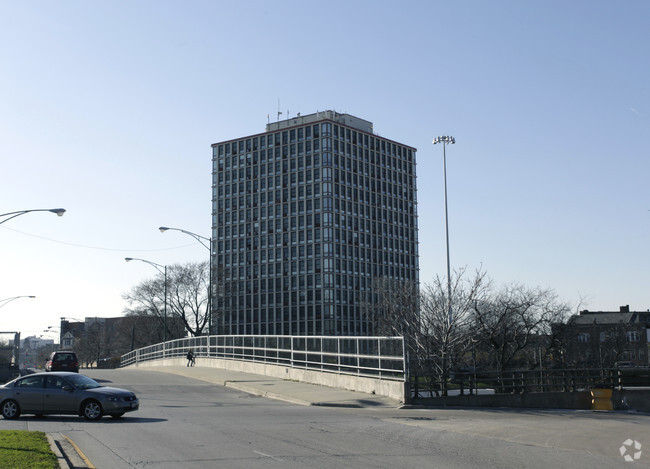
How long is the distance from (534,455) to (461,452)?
129 cm

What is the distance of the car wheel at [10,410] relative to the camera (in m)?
18.1

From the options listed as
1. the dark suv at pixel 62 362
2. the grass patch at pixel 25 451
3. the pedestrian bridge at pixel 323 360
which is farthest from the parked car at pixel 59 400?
the dark suv at pixel 62 362

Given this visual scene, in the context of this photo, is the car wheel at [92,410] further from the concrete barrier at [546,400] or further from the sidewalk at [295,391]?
the concrete barrier at [546,400]

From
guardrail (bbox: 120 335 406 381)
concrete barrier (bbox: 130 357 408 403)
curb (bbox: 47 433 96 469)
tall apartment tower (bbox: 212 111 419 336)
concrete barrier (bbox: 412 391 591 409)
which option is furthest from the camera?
tall apartment tower (bbox: 212 111 419 336)

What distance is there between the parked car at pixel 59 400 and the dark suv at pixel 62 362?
22.2 meters

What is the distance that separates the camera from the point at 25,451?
11.3 m

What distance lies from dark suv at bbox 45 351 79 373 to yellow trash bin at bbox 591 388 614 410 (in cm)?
2703

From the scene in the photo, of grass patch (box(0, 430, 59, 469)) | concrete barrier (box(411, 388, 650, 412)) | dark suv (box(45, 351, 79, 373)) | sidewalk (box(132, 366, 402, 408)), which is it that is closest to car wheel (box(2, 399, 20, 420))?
grass patch (box(0, 430, 59, 469))

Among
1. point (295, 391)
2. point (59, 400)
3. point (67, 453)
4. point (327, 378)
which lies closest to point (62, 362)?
point (327, 378)

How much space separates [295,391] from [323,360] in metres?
2.62

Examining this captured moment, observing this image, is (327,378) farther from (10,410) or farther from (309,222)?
(309,222)

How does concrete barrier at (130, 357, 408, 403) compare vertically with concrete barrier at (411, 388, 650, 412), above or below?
A: above

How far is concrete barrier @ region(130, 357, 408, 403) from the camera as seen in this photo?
75.5 ft

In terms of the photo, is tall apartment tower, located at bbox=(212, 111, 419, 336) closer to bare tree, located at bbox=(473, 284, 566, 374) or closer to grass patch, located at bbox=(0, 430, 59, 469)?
bare tree, located at bbox=(473, 284, 566, 374)
